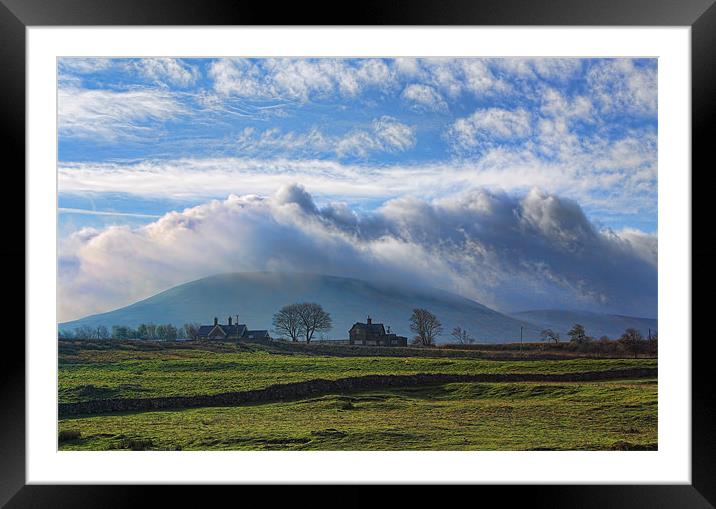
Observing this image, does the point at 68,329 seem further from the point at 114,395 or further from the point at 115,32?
the point at 115,32

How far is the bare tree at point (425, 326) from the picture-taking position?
30.9 feet

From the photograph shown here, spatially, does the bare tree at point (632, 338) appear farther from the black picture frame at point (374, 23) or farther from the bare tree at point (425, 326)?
the black picture frame at point (374, 23)

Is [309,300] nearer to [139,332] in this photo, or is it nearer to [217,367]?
[217,367]

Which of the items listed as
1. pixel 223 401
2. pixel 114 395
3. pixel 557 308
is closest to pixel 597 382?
pixel 557 308

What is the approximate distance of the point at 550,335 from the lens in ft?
30.5

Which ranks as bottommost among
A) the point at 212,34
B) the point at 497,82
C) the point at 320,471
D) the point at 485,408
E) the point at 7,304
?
the point at 485,408

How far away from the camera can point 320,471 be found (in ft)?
9.61

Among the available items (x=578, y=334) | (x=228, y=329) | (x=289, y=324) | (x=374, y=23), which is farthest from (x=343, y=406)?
(x=374, y=23)

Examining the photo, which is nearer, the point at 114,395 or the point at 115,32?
the point at 115,32

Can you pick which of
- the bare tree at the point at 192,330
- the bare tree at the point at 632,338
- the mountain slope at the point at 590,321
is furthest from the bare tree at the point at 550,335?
the bare tree at the point at 192,330

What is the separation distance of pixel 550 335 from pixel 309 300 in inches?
151

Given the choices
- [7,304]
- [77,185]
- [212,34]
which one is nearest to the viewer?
[7,304]

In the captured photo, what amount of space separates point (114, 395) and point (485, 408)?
5.69 meters

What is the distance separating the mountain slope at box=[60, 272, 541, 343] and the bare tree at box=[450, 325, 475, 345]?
0.08 m
